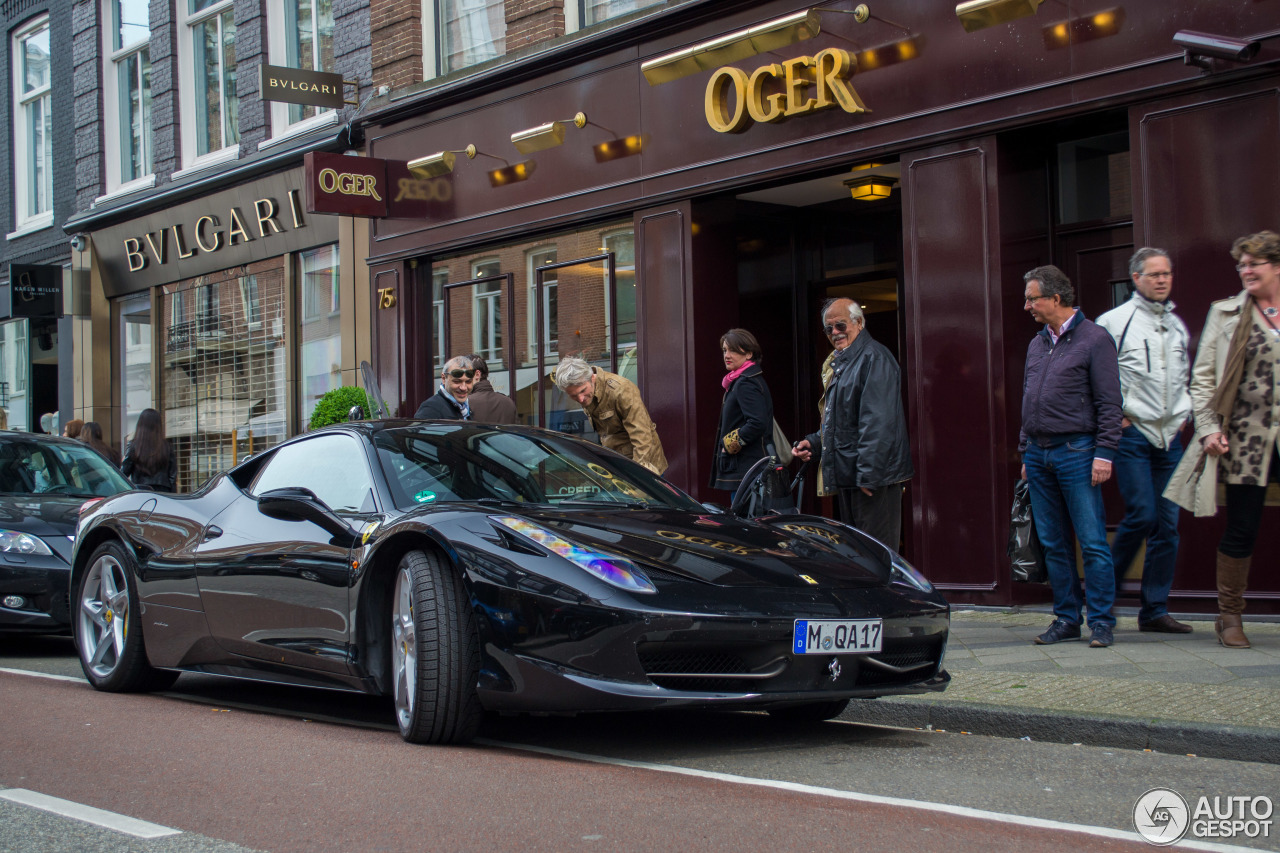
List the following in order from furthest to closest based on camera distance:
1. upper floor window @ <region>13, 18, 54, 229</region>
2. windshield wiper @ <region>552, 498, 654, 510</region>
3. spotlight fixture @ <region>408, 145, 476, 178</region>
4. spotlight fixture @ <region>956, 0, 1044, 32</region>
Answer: upper floor window @ <region>13, 18, 54, 229</region>, spotlight fixture @ <region>408, 145, 476, 178</region>, spotlight fixture @ <region>956, 0, 1044, 32</region>, windshield wiper @ <region>552, 498, 654, 510</region>

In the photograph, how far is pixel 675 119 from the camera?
11.1m

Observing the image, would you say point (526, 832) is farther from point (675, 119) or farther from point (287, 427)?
point (287, 427)

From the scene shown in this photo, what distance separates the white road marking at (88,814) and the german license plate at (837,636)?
2.01m

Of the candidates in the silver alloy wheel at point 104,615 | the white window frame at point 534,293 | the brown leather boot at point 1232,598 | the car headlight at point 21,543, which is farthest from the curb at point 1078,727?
the white window frame at point 534,293

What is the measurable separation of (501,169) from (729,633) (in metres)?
8.99

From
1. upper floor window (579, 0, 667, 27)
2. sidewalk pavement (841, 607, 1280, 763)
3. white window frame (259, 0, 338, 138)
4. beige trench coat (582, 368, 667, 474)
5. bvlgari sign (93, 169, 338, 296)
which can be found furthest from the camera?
white window frame (259, 0, 338, 138)

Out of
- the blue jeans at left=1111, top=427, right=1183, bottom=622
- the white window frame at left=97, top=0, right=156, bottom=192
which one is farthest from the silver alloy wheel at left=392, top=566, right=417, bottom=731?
the white window frame at left=97, top=0, right=156, bottom=192

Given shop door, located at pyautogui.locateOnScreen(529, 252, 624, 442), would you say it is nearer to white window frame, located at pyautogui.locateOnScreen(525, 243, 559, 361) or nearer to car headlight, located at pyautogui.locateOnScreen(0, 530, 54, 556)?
white window frame, located at pyautogui.locateOnScreen(525, 243, 559, 361)

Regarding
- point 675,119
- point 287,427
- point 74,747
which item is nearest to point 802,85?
point 675,119

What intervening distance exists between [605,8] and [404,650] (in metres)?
8.50

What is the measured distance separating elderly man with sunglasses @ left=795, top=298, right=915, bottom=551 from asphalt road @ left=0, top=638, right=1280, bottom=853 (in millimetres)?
2048

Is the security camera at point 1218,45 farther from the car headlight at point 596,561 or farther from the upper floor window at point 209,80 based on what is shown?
the upper floor window at point 209,80

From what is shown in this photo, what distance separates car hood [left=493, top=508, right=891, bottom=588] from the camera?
4703 millimetres

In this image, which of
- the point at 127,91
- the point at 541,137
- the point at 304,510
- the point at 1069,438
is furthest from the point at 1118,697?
the point at 127,91
